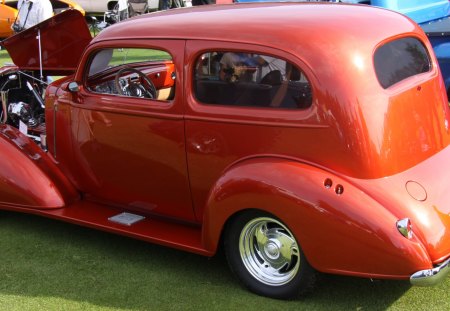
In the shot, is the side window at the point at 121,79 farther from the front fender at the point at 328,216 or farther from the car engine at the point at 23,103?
the front fender at the point at 328,216

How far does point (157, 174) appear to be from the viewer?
3.77 metres

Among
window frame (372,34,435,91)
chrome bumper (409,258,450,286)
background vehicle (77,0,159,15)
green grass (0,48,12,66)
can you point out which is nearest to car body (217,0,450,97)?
window frame (372,34,435,91)

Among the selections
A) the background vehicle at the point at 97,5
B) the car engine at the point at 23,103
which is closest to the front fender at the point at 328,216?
the car engine at the point at 23,103

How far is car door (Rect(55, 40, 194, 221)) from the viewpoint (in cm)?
363

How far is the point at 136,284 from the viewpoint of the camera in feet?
11.9

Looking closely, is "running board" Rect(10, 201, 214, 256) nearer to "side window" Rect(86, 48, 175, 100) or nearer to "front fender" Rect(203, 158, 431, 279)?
"front fender" Rect(203, 158, 431, 279)

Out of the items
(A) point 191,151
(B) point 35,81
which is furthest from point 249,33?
(B) point 35,81

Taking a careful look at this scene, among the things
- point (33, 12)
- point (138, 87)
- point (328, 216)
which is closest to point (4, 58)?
point (33, 12)

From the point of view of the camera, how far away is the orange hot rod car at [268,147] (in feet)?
9.69

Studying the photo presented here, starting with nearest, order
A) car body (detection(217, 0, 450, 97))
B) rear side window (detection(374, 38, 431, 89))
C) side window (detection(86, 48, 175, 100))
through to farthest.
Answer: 1. rear side window (detection(374, 38, 431, 89))
2. side window (detection(86, 48, 175, 100))
3. car body (detection(217, 0, 450, 97))

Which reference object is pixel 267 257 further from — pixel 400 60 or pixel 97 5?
pixel 97 5

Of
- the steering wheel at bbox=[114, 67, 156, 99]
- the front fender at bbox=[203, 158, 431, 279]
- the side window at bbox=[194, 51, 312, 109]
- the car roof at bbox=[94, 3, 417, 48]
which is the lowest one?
the front fender at bbox=[203, 158, 431, 279]

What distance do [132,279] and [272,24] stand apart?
6.06ft

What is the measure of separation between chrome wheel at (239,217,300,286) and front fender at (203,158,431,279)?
0.17m
